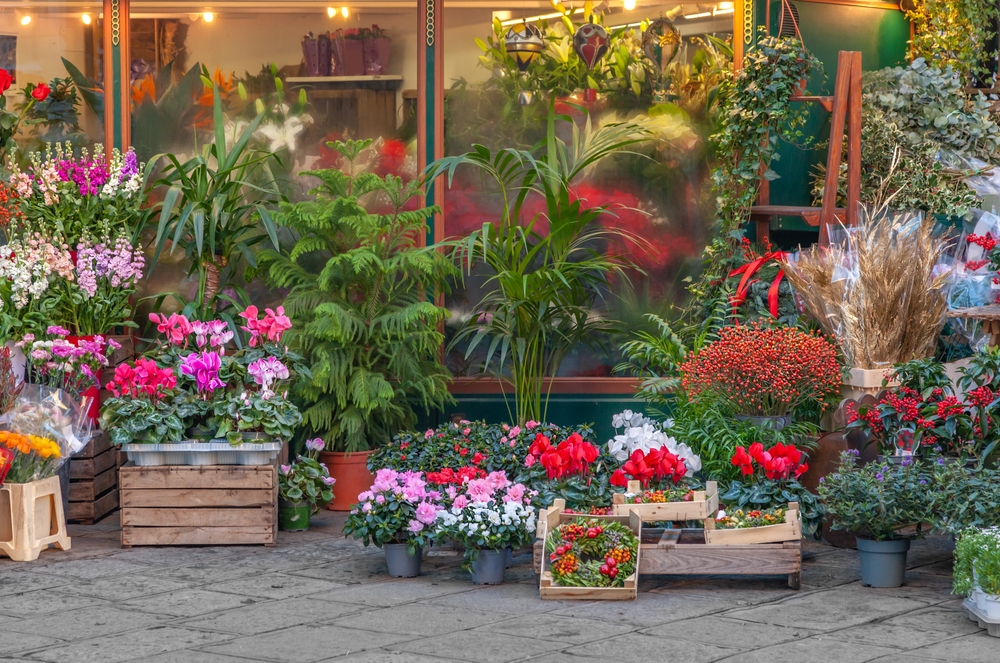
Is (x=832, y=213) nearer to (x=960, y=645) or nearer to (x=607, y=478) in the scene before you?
(x=607, y=478)

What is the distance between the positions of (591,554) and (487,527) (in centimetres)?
46

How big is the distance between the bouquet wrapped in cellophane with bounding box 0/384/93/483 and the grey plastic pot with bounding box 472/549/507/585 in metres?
2.13

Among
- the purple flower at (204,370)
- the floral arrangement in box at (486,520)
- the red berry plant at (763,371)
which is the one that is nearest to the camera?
the floral arrangement in box at (486,520)

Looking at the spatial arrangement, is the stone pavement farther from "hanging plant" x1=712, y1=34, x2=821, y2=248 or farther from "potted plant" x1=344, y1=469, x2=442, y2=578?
"hanging plant" x1=712, y1=34, x2=821, y2=248

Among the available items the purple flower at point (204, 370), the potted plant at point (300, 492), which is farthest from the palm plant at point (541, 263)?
the purple flower at point (204, 370)

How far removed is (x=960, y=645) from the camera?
14.4 feet

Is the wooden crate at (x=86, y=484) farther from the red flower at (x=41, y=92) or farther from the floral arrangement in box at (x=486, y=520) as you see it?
the floral arrangement in box at (x=486, y=520)

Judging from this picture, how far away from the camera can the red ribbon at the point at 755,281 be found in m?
6.91

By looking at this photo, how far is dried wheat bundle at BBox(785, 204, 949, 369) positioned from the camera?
6.36 meters

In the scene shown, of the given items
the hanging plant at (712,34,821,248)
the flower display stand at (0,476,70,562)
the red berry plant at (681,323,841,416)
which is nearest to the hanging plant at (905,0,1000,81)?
the hanging plant at (712,34,821,248)

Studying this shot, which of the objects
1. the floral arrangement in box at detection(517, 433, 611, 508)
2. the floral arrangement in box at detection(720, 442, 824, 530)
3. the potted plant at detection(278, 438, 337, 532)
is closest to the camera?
the floral arrangement in box at detection(720, 442, 824, 530)

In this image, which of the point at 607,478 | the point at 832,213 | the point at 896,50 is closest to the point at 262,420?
the point at 607,478

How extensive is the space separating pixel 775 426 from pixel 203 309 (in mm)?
3278

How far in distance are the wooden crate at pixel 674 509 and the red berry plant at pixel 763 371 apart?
786 millimetres
